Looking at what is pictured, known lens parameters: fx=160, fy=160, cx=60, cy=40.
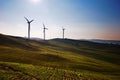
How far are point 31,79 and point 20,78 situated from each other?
1.95 meters

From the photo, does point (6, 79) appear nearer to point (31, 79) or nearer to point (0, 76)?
point (0, 76)

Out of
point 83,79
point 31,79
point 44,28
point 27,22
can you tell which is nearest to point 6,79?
point 31,79

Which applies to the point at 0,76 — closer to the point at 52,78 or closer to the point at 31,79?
the point at 31,79

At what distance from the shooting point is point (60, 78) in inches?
1291

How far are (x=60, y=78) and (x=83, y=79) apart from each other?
216 inches

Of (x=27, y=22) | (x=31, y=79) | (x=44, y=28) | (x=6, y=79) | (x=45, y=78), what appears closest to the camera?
(x=6, y=79)

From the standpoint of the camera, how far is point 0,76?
2752 cm

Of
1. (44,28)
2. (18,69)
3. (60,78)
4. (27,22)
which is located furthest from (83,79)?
(44,28)

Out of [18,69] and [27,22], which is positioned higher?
[27,22]

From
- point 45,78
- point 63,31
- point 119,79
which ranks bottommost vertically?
point 119,79

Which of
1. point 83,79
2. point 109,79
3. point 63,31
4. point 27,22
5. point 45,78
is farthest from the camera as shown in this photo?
point 63,31

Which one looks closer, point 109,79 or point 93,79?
point 93,79

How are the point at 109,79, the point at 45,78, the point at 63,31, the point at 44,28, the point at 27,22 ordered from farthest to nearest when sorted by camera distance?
the point at 63,31, the point at 44,28, the point at 27,22, the point at 109,79, the point at 45,78

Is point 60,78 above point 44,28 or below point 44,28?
below
